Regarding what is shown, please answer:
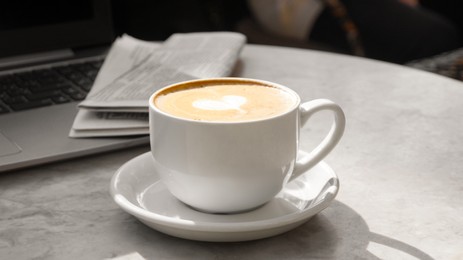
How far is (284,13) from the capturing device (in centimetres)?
174

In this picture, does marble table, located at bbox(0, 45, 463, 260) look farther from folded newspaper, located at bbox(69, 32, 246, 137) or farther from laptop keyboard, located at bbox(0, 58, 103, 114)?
laptop keyboard, located at bbox(0, 58, 103, 114)

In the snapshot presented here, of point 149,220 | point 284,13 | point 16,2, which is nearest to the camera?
point 149,220

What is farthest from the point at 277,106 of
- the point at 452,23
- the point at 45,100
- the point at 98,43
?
the point at 452,23

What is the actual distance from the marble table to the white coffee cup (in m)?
0.04

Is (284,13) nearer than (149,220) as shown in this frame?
No

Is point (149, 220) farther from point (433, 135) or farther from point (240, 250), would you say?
point (433, 135)

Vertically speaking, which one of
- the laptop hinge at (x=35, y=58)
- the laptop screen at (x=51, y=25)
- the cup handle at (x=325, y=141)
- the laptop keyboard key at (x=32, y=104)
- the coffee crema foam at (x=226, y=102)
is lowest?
the laptop hinge at (x=35, y=58)

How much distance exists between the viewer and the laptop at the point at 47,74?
678mm

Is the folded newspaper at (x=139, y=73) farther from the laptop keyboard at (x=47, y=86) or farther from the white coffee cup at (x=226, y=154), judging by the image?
the white coffee cup at (x=226, y=154)

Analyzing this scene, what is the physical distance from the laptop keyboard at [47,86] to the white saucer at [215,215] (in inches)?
8.6

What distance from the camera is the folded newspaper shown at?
2.33ft

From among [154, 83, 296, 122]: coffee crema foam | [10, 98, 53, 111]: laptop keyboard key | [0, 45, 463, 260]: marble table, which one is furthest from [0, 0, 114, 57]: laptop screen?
[154, 83, 296, 122]: coffee crema foam

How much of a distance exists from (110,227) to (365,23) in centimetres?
134

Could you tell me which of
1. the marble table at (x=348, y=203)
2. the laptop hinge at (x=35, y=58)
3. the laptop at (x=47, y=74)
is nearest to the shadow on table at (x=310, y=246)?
the marble table at (x=348, y=203)
